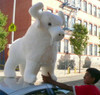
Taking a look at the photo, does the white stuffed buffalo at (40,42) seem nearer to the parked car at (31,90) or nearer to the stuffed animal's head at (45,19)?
the stuffed animal's head at (45,19)

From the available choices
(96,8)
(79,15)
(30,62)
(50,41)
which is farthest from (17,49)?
(96,8)

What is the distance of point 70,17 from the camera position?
25781 millimetres

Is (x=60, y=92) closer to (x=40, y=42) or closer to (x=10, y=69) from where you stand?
(x=40, y=42)

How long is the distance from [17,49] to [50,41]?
84 centimetres

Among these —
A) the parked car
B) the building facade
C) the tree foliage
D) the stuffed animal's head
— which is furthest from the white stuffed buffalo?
the building facade

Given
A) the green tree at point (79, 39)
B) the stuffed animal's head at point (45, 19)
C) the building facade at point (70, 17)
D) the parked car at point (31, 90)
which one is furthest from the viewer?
the building facade at point (70, 17)

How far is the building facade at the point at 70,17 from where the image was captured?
22.5 meters

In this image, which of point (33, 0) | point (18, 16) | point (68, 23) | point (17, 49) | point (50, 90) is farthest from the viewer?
point (68, 23)

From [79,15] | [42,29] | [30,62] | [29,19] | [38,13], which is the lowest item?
[30,62]

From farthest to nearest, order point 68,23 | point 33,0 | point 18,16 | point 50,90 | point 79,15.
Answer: point 79,15, point 68,23, point 18,16, point 33,0, point 50,90

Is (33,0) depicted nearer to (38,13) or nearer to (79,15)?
(79,15)

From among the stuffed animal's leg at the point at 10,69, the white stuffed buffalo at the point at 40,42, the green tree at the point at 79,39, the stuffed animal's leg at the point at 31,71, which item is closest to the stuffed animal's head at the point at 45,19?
the white stuffed buffalo at the point at 40,42

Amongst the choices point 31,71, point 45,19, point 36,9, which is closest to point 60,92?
point 31,71

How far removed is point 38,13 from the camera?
139 inches
